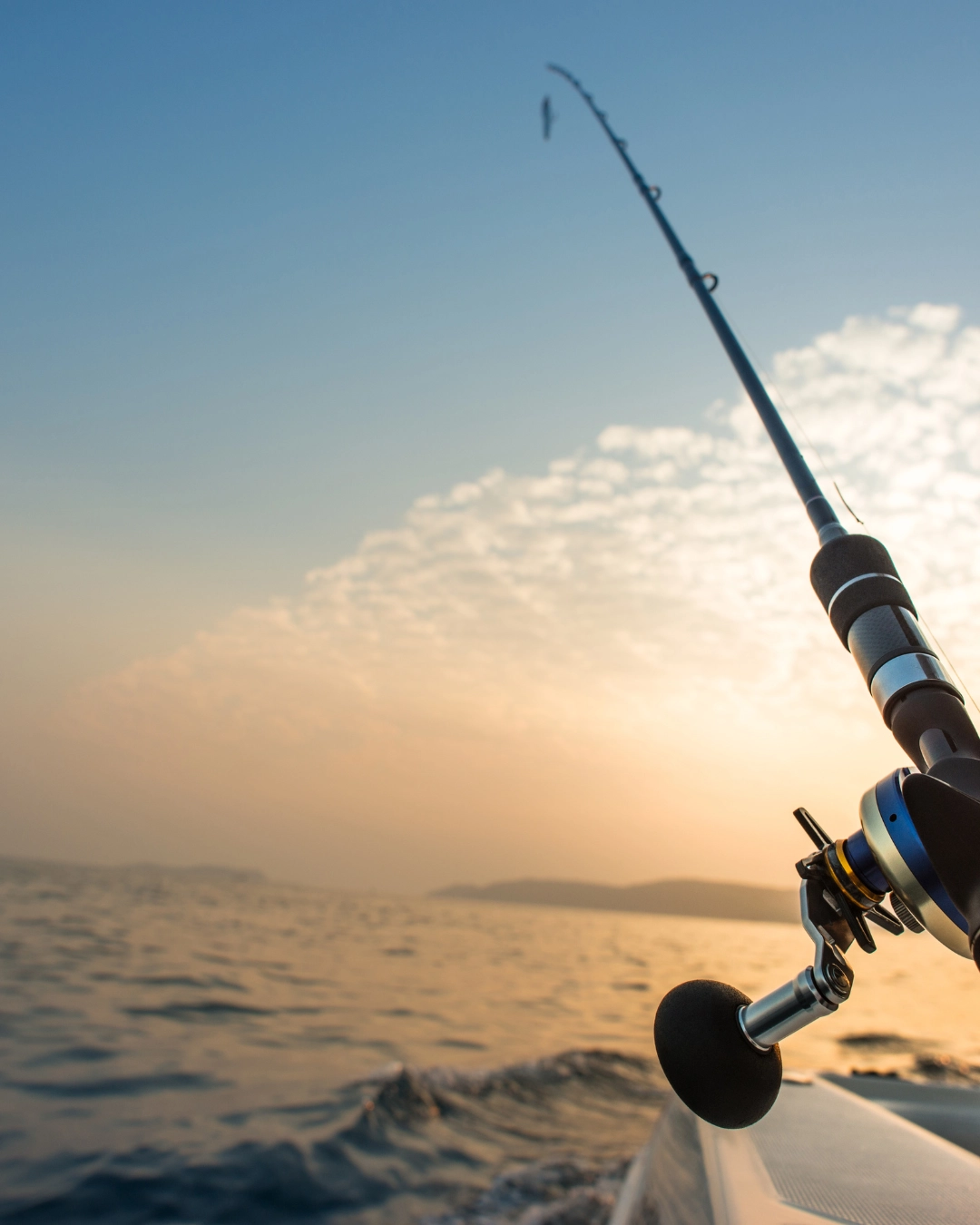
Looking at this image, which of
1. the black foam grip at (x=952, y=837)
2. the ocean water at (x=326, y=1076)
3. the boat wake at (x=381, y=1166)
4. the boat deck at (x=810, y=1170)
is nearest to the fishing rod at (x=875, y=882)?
the black foam grip at (x=952, y=837)

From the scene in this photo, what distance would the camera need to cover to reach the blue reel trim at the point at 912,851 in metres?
0.66

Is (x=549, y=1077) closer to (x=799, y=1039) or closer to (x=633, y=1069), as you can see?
(x=633, y=1069)

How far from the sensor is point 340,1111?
18.5 feet

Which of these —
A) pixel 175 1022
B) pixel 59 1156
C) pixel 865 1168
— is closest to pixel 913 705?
pixel 865 1168

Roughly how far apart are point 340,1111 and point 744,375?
5961 mm

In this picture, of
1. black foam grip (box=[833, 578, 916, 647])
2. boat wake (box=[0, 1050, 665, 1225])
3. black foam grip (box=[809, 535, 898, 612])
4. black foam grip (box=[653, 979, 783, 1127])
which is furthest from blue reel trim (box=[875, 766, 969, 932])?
boat wake (box=[0, 1050, 665, 1225])

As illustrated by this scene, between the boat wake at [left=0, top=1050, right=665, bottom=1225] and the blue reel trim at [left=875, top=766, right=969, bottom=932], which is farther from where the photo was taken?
the boat wake at [left=0, top=1050, right=665, bottom=1225]

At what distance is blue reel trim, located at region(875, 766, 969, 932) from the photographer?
66 cm

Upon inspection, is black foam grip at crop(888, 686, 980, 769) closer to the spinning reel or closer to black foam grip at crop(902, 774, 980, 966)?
the spinning reel

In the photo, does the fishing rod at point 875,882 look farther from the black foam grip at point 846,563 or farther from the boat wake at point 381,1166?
the boat wake at point 381,1166

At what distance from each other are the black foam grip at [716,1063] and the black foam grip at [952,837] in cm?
29

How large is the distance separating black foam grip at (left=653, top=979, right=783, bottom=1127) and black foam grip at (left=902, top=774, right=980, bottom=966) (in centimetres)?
29

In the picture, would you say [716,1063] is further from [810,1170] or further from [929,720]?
[810,1170]

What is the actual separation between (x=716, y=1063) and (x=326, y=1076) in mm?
6948
